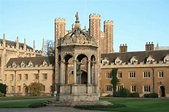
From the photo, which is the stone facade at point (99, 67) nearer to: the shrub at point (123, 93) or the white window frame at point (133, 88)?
the white window frame at point (133, 88)

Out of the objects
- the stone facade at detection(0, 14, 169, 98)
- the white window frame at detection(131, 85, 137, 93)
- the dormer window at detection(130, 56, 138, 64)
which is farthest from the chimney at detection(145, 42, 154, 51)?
the white window frame at detection(131, 85, 137, 93)

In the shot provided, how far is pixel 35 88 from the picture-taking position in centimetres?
5488

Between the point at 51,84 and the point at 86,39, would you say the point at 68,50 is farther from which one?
the point at 51,84

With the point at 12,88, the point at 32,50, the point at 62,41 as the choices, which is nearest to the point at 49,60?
the point at 12,88

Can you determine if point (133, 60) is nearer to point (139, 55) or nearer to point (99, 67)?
point (139, 55)

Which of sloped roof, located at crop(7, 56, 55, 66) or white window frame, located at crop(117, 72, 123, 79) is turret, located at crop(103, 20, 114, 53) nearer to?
sloped roof, located at crop(7, 56, 55, 66)

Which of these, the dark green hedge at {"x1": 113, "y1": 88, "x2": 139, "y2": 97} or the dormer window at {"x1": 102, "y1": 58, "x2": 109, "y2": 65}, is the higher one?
the dormer window at {"x1": 102, "y1": 58, "x2": 109, "y2": 65}

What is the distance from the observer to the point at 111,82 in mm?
52156

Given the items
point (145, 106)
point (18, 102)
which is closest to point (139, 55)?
point (18, 102)

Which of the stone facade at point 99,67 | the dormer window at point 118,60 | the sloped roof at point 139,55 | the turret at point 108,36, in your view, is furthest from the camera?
the turret at point 108,36

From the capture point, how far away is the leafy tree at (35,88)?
179 feet

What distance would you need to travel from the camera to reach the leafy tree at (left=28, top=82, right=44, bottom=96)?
179 feet

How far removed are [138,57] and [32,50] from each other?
29.4m

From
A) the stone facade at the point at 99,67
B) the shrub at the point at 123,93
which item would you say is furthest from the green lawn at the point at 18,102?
the shrub at the point at 123,93
